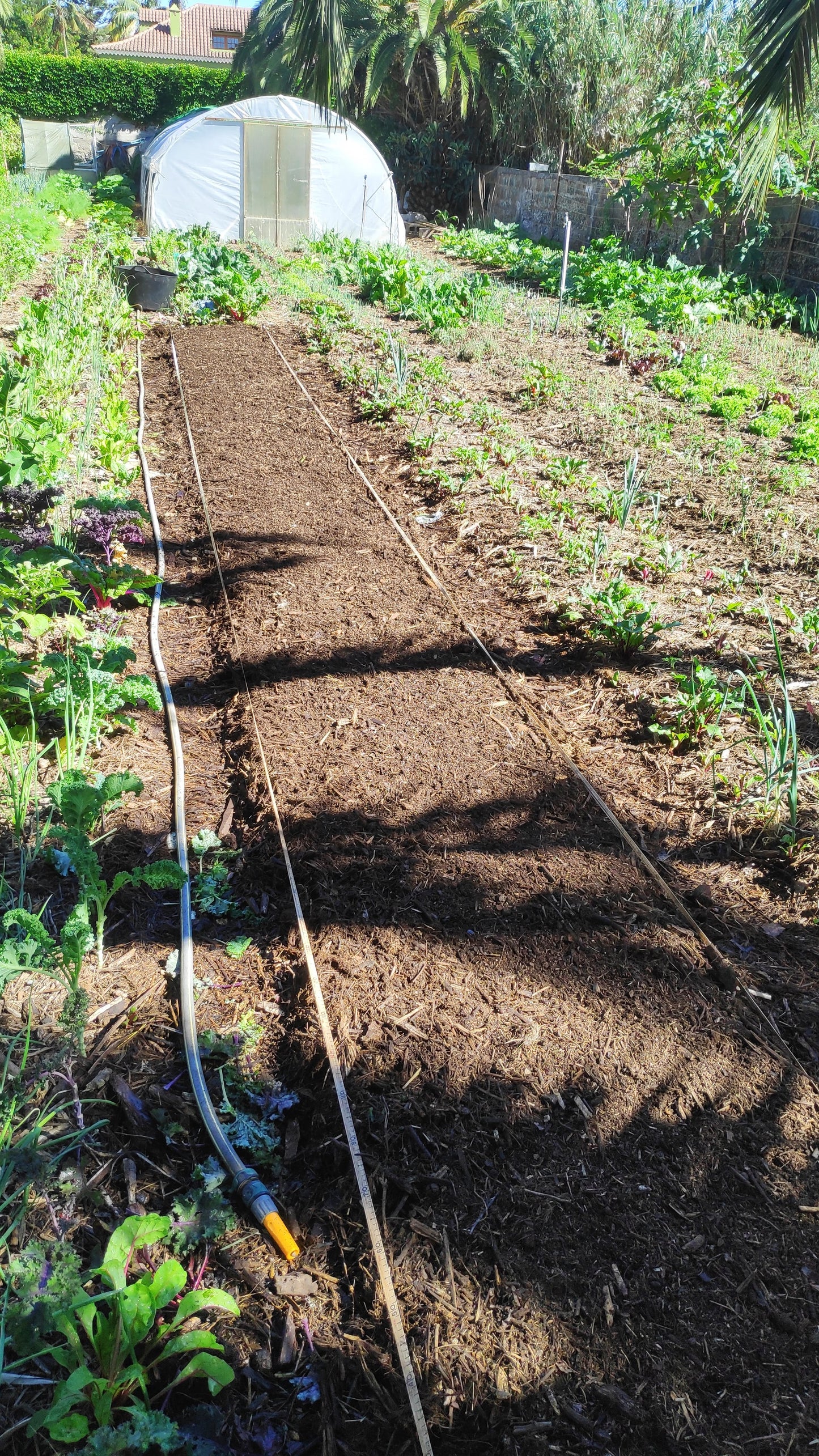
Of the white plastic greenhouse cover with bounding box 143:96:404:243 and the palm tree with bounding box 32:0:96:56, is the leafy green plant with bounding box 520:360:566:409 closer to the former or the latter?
the white plastic greenhouse cover with bounding box 143:96:404:243

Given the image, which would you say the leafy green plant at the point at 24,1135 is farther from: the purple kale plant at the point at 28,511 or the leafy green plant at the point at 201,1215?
the purple kale plant at the point at 28,511

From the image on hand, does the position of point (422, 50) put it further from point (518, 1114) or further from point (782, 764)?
point (518, 1114)

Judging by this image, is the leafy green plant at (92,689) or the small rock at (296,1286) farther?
the leafy green plant at (92,689)

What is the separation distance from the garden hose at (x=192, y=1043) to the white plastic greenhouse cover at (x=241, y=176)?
13919 millimetres

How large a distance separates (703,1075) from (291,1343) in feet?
3.42

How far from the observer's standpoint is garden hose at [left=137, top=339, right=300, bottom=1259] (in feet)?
6.02

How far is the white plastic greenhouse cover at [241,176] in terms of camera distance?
49.3ft

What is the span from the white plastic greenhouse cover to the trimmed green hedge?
1871cm

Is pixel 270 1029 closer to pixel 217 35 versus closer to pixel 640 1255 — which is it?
pixel 640 1255

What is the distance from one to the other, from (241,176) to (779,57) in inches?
509

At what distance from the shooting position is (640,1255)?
1801mm

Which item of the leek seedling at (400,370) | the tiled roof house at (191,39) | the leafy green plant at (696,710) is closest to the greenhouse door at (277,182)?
the leek seedling at (400,370)

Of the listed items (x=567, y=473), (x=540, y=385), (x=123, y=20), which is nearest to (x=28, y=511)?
(x=567, y=473)

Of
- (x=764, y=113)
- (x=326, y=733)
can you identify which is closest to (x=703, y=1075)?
(x=326, y=733)
